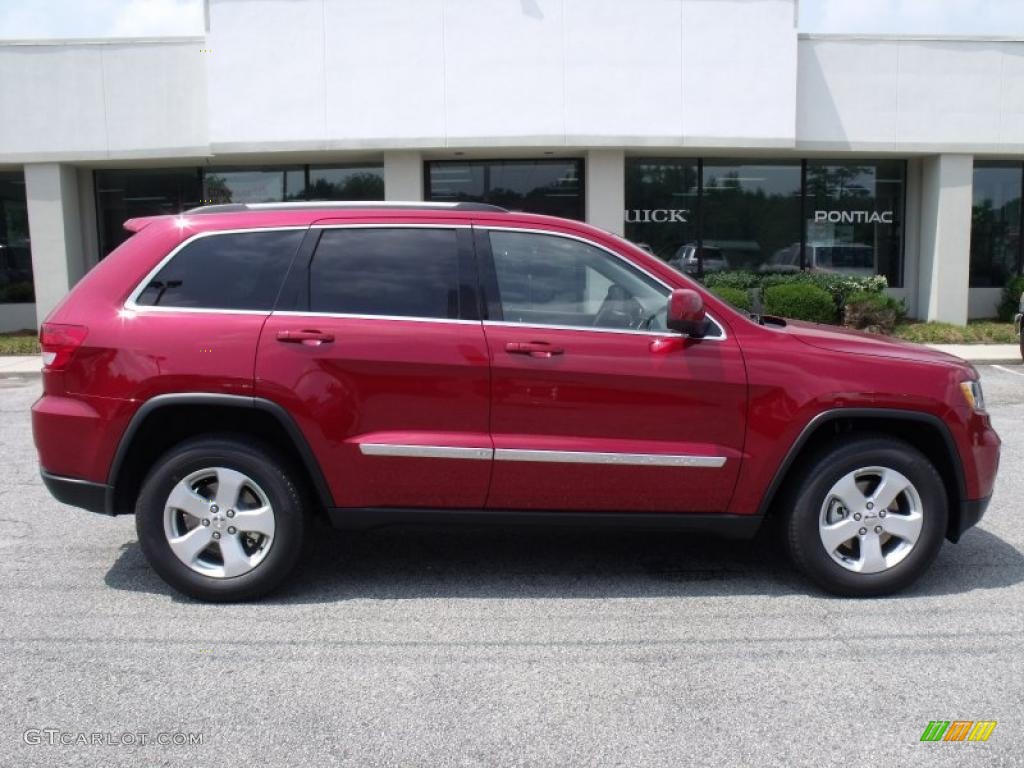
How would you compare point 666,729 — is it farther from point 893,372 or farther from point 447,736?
point 893,372

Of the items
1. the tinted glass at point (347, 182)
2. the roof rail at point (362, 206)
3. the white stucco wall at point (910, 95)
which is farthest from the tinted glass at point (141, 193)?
the roof rail at point (362, 206)

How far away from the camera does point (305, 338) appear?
4.47 metres

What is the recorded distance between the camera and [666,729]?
3426 mm

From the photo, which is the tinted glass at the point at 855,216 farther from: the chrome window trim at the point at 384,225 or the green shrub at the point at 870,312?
the chrome window trim at the point at 384,225

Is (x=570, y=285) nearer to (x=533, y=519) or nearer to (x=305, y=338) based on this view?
(x=533, y=519)

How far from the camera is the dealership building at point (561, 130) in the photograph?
15391 millimetres

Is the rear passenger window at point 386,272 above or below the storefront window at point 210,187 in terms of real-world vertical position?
below

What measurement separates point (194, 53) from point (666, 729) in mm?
15939

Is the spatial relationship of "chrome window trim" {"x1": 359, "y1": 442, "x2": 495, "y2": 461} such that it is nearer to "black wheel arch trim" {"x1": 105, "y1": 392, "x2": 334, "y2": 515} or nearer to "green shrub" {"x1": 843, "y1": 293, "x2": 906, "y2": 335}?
"black wheel arch trim" {"x1": 105, "y1": 392, "x2": 334, "y2": 515}

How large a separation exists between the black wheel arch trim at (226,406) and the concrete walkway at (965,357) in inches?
407

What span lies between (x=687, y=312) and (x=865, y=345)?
1029 mm

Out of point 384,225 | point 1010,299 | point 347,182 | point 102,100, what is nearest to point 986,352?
point 1010,299

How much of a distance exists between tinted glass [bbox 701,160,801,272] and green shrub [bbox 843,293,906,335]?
196 centimetres

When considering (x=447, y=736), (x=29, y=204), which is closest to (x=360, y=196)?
(x=29, y=204)
